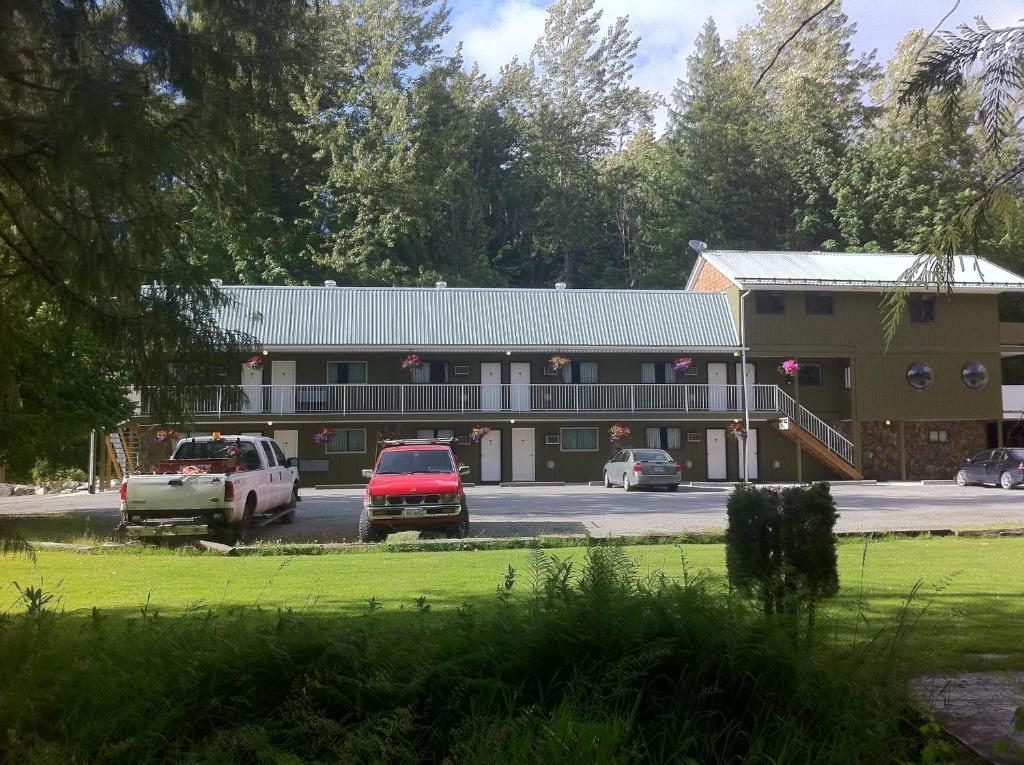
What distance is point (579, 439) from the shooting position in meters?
36.5

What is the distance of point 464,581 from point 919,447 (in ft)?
109

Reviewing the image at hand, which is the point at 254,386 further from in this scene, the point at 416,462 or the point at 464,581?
the point at 464,581

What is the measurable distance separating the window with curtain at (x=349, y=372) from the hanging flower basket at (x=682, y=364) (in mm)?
12820

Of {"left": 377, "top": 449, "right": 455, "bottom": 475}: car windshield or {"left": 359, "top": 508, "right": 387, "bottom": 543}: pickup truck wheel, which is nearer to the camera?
{"left": 359, "top": 508, "right": 387, "bottom": 543}: pickup truck wheel

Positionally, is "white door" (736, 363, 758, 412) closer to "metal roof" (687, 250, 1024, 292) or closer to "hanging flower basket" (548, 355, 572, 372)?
"metal roof" (687, 250, 1024, 292)

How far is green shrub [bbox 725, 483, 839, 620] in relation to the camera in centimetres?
515

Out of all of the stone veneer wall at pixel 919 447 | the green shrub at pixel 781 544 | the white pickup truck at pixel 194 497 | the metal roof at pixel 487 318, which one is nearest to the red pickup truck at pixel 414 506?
the white pickup truck at pixel 194 497

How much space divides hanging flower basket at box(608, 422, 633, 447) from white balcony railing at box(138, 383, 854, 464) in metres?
0.68

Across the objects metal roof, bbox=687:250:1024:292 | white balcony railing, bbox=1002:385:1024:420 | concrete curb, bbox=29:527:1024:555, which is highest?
metal roof, bbox=687:250:1024:292

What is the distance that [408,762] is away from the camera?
3.89 metres

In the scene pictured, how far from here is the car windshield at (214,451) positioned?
53.3 feet

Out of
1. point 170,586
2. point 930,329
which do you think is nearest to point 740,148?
point 930,329

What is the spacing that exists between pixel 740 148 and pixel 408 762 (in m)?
51.2

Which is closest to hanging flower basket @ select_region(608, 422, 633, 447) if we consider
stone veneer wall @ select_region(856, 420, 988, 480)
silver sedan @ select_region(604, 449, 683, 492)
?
silver sedan @ select_region(604, 449, 683, 492)
